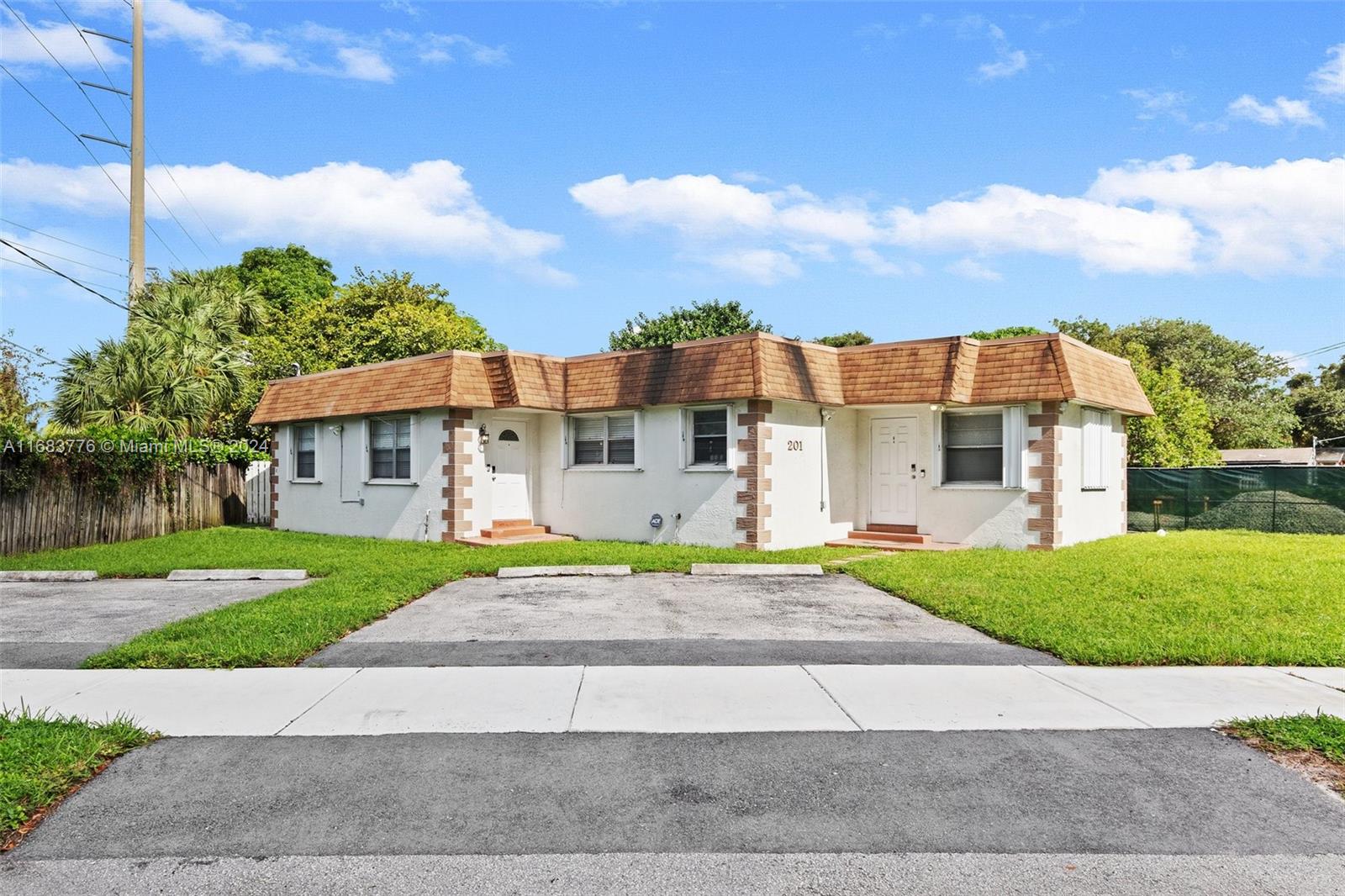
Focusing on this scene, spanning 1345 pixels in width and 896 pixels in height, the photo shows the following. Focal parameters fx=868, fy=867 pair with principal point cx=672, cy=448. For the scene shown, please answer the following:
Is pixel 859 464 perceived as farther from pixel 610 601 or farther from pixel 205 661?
pixel 205 661

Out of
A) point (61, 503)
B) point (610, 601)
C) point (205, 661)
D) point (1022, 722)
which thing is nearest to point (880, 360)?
point (610, 601)

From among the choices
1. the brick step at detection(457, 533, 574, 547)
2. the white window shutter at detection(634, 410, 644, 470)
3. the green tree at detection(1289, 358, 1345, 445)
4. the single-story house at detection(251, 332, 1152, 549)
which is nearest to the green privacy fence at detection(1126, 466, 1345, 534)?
the single-story house at detection(251, 332, 1152, 549)

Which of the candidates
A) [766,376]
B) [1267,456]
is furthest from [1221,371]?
[766,376]

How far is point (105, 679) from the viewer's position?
724cm

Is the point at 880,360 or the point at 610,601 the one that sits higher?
the point at 880,360

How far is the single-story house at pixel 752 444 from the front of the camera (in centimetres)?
1609

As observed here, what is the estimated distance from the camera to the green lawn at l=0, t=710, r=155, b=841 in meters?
4.65

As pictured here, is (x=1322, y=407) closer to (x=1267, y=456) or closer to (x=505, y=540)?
(x=1267, y=456)

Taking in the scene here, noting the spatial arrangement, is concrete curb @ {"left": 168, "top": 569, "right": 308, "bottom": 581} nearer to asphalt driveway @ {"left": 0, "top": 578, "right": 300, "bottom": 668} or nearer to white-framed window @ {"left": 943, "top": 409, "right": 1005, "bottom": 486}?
asphalt driveway @ {"left": 0, "top": 578, "right": 300, "bottom": 668}

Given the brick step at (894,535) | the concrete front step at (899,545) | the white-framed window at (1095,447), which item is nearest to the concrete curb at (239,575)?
the concrete front step at (899,545)

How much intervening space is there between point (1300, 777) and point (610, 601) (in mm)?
7414

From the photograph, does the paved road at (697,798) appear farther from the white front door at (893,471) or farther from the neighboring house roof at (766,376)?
the white front door at (893,471)

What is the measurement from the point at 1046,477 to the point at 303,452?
56.5 ft

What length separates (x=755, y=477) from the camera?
1587cm
